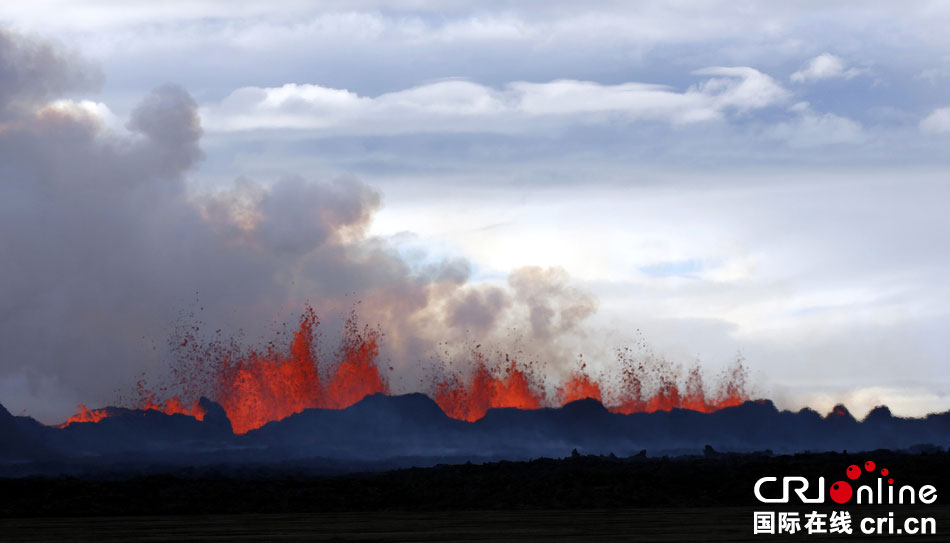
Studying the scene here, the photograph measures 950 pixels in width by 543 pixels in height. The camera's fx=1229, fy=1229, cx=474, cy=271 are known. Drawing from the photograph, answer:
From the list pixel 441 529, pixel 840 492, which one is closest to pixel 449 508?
pixel 840 492

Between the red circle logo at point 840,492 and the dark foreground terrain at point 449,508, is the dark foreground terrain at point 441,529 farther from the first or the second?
the red circle logo at point 840,492

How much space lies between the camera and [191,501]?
143000 millimetres

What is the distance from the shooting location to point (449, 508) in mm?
141875

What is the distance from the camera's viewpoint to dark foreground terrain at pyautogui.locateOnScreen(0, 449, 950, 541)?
81.8 meters

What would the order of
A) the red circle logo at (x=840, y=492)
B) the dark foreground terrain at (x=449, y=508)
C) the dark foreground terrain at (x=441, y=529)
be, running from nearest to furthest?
the dark foreground terrain at (x=441, y=529) < the dark foreground terrain at (x=449, y=508) < the red circle logo at (x=840, y=492)

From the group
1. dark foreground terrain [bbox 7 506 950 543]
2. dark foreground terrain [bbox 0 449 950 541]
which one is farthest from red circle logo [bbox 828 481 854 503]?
dark foreground terrain [bbox 7 506 950 543]

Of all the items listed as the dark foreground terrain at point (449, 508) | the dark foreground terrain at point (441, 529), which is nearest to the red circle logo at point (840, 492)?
the dark foreground terrain at point (449, 508)

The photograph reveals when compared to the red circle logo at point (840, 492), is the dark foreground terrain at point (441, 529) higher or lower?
lower

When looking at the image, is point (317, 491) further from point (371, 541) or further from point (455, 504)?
point (371, 541)

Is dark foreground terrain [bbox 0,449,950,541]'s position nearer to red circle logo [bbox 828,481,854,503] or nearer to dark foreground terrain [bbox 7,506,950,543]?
dark foreground terrain [bbox 7,506,950,543]

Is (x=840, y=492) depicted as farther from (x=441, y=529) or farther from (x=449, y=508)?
(x=441, y=529)

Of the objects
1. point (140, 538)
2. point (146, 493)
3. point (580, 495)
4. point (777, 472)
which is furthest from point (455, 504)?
point (140, 538)

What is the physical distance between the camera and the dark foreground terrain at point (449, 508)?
81.8 m

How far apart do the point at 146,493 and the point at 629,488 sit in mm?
60770
